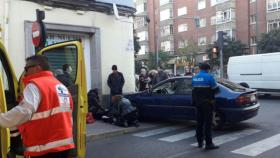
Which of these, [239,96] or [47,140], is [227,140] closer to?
[239,96]

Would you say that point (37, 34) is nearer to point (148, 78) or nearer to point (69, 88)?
point (69, 88)

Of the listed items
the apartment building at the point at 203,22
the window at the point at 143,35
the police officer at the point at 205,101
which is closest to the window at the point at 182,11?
the apartment building at the point at 203,22

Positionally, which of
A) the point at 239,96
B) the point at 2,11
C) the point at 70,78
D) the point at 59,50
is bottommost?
the point at 239,96

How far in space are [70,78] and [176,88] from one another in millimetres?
5463

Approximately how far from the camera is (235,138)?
329 inches

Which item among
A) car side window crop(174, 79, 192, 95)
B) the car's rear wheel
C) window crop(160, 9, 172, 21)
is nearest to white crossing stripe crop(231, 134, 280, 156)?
the car's rear wheel

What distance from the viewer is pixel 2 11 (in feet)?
33.2

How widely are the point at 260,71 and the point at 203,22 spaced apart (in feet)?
109

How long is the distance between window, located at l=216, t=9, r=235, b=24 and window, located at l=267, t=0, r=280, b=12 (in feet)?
16.2

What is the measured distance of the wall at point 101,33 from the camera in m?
10.4

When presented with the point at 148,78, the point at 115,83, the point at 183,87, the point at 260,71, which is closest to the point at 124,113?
the point at 183,87

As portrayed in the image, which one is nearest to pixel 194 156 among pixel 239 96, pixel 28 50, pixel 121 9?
pixel 239 96

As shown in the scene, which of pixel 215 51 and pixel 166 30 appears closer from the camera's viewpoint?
pixel 215 51

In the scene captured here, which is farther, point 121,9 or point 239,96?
point 121,9
